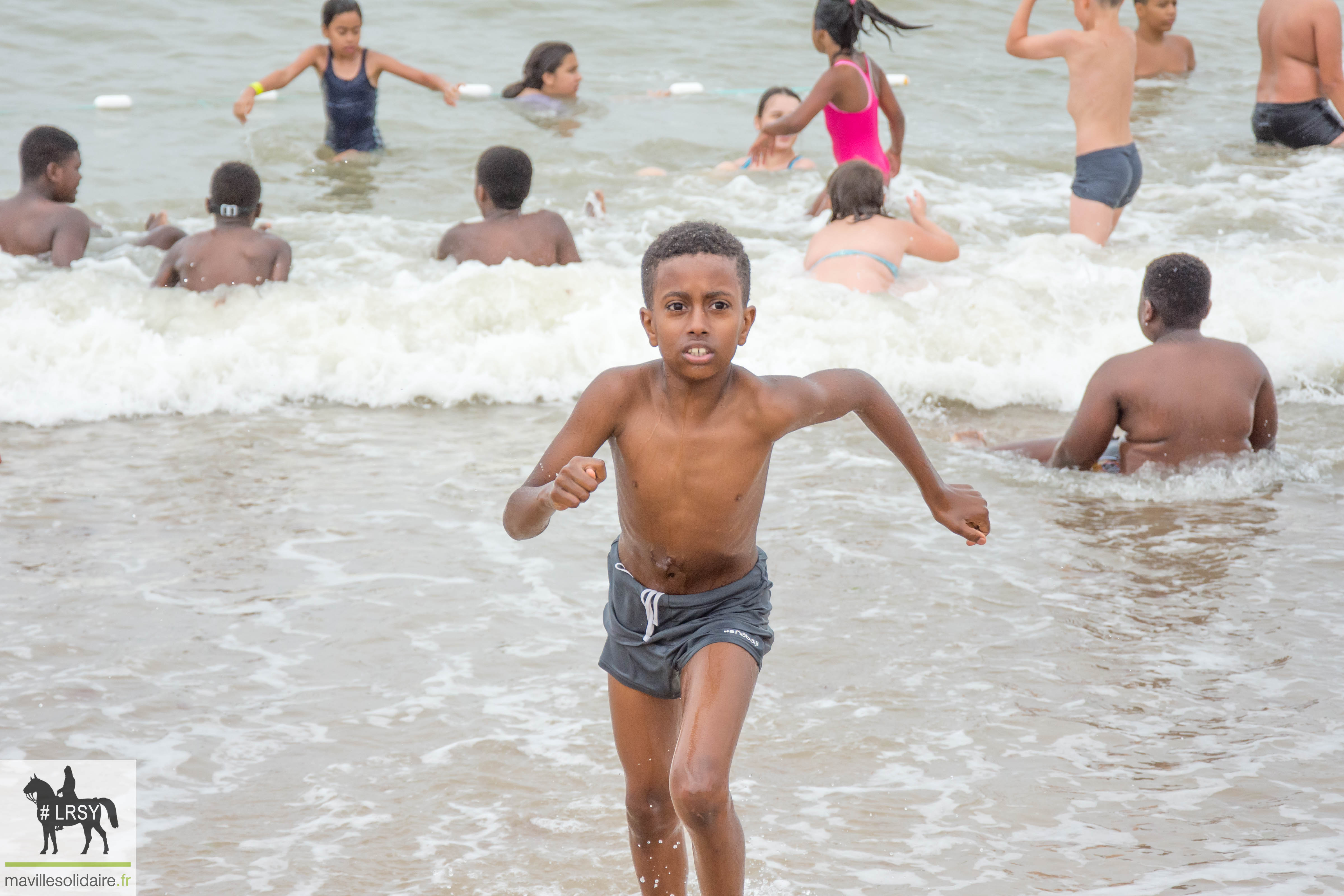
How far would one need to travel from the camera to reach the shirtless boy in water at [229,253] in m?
7.48

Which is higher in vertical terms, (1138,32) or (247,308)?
(1138,32)

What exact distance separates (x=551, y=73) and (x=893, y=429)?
33.4 ft

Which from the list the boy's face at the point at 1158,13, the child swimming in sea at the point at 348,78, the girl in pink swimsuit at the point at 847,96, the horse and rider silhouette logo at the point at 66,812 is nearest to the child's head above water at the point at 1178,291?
the girl in pink swimsuit at the point at 847,96

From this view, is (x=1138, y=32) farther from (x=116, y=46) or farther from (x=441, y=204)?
(x=116, y=46)

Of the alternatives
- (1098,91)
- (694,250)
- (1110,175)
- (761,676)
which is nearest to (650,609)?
(694,250)

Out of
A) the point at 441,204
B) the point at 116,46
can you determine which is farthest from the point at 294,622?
the point at 116,46

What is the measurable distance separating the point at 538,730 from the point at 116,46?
1138 cm

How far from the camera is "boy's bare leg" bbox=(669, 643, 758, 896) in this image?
244 centimetres

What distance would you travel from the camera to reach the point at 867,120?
8367mm

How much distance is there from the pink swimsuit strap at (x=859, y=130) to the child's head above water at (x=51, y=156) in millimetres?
4632

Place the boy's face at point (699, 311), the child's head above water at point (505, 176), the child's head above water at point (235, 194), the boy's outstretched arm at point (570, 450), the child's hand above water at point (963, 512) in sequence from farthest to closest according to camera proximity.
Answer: the child's head above water at point (505, 176) < the child's head above water at point (235, 194) < the child's hand above water at point (963, 512) < the boy's face at point (699, 311) < the boy's outstretched arm at point (570, 450)

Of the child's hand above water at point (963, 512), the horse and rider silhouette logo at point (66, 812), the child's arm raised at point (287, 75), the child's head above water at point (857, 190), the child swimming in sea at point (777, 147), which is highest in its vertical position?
the child's arm raised at point (287, 75)

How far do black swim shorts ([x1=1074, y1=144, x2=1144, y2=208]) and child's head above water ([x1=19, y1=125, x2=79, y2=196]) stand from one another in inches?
245

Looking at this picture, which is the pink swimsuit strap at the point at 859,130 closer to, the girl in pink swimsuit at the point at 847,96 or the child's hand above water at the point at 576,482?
the girl in pink swimsuit at the point at 847,96
